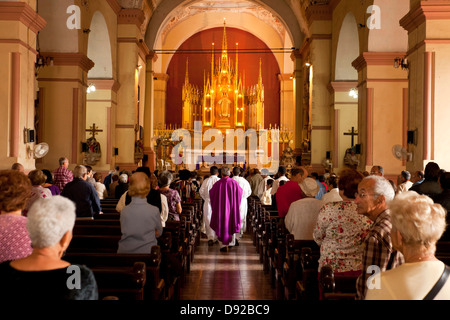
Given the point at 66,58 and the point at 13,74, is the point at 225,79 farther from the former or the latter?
the point at 13,74

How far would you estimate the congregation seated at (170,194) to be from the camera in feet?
A: 24.9

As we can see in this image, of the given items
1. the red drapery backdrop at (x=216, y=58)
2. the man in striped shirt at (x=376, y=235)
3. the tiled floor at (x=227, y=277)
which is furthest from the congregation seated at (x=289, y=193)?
the red drapery backdrop at (x=216, y=58)

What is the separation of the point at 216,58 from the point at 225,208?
22563 mm

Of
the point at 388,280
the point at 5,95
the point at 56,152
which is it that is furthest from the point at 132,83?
the point at 388,280

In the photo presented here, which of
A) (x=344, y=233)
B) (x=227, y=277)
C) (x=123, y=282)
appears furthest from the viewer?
(x=227, y=277)

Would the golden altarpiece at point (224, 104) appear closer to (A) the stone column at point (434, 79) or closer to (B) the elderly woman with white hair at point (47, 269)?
(A) the stone column at point (434, 79)

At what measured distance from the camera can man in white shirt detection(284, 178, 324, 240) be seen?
615 centimetres

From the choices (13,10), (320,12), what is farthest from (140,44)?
(13,10)

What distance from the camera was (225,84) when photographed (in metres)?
30.4

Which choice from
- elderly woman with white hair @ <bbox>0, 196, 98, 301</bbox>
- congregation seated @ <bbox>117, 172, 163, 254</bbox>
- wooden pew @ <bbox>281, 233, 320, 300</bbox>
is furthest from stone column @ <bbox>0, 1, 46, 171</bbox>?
elderly woman with white hair @ <bbox>0, 196, 98, 301</bbox>

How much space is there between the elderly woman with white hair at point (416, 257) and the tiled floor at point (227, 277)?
15.1 ft

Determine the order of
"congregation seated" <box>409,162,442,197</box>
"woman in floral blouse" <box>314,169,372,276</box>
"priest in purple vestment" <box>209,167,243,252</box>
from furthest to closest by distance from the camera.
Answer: "priest in purple vestment" <box>209,167,243,252</box>
"congregation seated" <box>409,162,442,197</box>
"woman in floral blouse" <box>314,169,372,276</box>

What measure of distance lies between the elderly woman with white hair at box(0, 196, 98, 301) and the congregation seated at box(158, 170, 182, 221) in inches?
193

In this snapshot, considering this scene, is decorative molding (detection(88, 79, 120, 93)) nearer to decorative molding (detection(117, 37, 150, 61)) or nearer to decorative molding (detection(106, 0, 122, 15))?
decorative molding (detection(117, 37, 150, 61))
